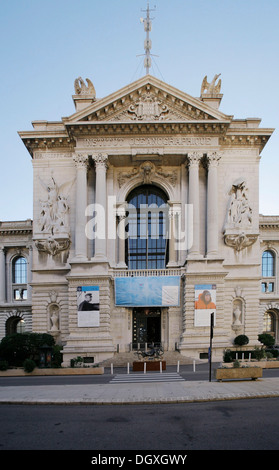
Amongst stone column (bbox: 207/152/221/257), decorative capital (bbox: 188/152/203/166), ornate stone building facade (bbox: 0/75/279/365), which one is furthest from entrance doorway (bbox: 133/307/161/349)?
decorative capital (bbox: 188/152/203/166)

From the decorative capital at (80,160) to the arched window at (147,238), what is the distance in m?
5.99

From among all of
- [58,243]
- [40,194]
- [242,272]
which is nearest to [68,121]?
[40,194]

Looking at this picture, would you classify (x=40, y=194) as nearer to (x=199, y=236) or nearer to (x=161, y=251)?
(x=161, y=251)

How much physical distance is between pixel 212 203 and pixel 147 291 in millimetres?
9381

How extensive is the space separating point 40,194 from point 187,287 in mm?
15969

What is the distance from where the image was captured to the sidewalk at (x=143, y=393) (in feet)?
46.5

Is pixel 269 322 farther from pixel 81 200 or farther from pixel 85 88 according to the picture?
pixel 85 88

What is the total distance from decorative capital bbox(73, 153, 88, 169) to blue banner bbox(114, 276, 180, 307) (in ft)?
33.8

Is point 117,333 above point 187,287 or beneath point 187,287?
beneath

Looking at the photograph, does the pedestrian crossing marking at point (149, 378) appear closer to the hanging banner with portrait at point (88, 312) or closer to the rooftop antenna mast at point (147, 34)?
the hanging banner with portrait at point (88, 312)

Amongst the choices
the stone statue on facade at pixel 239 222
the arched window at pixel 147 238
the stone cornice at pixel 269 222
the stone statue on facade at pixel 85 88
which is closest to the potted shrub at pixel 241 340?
the stone statue on facade at pixel 239 222

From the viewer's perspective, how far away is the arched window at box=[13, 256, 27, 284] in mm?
50594

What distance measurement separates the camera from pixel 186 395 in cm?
1467

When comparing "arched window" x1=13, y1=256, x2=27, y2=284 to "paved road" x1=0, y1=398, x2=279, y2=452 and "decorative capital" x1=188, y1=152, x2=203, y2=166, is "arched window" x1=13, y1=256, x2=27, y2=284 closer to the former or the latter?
"decorative capital" x1=188, y1=152, x2=203, y2=166
